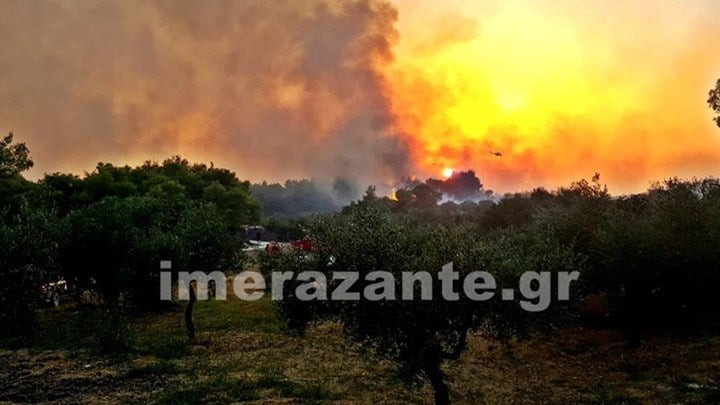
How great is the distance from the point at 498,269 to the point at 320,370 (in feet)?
40.7

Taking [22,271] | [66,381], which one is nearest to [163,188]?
[22,271]

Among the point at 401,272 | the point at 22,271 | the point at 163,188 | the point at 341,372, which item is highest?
the point at 163,188

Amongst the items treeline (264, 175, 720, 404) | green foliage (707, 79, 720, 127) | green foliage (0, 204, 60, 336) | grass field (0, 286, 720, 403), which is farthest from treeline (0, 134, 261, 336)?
green foliage (707, 79, 720, 127)

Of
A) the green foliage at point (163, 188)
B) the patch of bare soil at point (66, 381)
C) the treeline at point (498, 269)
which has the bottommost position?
the patch of bare soil at point (66, 381)

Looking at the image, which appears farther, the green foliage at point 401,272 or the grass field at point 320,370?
the grass field at point 320,370

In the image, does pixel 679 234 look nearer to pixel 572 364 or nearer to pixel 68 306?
pixel 572 364

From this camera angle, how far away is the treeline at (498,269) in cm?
1755

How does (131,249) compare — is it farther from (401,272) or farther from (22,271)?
(401,272)

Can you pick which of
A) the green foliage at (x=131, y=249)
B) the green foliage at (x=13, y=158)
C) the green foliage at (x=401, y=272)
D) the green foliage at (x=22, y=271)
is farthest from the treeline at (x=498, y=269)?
the green foliage at (x=13, y=158)

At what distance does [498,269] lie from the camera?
1830cm

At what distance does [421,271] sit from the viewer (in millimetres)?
17078

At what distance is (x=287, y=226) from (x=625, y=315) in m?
108

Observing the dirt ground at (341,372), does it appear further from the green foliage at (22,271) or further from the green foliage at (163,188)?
the green foliage at (163,188)

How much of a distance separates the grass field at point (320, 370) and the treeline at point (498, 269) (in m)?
2.34
